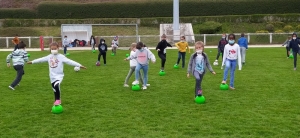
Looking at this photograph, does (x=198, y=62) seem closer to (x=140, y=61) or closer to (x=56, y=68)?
(x=140, y=61)

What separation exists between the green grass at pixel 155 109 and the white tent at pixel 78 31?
21.8 m

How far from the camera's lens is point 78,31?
36.0 metres

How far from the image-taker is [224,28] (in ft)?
136

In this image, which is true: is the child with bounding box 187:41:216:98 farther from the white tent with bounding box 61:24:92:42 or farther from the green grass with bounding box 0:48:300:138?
the white tent with bounding box 61:24:92:42

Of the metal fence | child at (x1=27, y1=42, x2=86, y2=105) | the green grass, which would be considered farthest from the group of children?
the metal fence

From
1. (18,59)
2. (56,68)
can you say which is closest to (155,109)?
(56,68)

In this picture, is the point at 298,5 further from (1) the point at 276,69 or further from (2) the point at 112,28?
(1) the point at 276,69

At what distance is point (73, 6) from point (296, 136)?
43.9m

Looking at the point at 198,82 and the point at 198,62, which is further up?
the point at 198,62

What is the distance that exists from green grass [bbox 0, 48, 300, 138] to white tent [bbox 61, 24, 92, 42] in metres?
21.8

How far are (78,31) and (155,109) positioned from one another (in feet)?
92.7

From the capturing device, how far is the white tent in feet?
117

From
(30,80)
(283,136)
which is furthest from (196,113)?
(30,80)

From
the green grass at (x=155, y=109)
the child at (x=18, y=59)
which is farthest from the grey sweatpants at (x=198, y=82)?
the child at (x=18, y=59)
